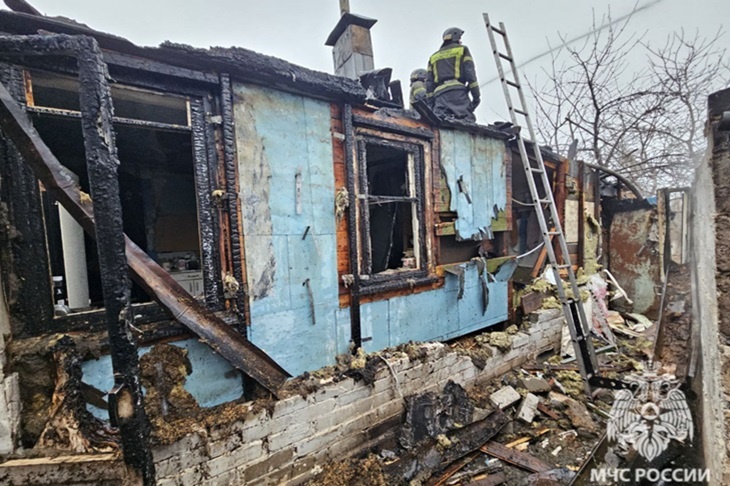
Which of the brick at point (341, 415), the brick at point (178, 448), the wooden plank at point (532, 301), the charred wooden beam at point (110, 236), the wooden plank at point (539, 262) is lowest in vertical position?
the brick at point (341, 415)

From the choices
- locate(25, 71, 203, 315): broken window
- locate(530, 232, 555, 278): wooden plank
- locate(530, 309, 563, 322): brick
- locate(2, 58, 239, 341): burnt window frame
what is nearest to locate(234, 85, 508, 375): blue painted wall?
locate(2, 58, 239, 341): burnt window frame

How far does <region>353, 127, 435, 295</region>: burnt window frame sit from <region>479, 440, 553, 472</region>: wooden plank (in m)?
1.92

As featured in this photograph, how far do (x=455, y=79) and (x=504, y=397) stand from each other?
4778 mm

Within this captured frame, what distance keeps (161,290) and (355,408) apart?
2.10 meters

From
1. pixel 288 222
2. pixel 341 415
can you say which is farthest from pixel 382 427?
pixel 288 222

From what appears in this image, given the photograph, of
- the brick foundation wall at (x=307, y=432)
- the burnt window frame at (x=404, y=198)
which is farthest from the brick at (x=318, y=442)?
the burnt window frame at (x=404, y=198)

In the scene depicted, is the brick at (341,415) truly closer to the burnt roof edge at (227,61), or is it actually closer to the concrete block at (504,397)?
the concrete block at (504,397)

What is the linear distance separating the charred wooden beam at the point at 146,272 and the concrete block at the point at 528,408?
9.30ft

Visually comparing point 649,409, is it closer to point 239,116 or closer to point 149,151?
point 239,116

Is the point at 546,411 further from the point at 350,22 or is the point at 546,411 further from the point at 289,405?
the point at 350,22

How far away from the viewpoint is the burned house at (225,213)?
1911mm

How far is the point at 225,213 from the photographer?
107 inches

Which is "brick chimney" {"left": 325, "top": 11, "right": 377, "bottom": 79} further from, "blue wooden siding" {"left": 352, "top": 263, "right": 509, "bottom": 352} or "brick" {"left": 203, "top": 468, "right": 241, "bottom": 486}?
"brick" {"left": 203, "top": 468, "right": 241, "bottom": 486}

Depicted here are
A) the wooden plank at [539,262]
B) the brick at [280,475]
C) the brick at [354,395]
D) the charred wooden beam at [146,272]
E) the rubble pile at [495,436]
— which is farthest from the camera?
the wooden plank at [539,262]
